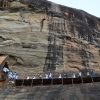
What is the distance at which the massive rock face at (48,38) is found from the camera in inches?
840

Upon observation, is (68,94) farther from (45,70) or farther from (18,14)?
(18,14)

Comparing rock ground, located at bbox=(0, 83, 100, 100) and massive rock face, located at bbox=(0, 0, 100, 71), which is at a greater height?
massive rock face, located at bbox=(0, 0, 100, 71)

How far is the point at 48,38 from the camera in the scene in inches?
898

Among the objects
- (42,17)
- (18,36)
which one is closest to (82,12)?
(42,17)

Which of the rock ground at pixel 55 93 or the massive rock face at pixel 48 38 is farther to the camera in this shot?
the massive rock face at pixel 48 38

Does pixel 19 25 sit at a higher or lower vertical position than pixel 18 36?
higher

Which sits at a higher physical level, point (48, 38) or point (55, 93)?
point (48, 38)

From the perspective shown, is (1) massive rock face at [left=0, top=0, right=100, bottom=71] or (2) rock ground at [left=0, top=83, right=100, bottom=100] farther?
(1) massive rock face at [left=0, top=0, right=100, bottom=71]

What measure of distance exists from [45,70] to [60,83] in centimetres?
582

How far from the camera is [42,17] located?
24.7 m

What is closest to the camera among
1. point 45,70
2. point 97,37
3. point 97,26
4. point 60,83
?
point 60,83

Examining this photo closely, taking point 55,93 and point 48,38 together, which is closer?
point 55,93

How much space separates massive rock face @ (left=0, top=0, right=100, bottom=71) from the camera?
70.0 ft

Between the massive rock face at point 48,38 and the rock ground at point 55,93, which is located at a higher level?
the massive rock face at point 48,38
